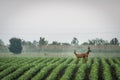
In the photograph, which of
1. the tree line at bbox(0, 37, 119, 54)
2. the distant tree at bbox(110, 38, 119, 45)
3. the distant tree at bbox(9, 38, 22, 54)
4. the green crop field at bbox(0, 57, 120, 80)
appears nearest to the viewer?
the green crop field at bbox(0, 57, 120, 80)

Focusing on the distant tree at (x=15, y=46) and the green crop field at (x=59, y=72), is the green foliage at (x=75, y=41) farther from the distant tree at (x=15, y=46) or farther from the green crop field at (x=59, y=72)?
the distant tree at (x=15, y=46)

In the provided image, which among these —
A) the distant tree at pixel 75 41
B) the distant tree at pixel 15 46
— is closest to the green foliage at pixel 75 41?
the distant tree at pixel 75 41

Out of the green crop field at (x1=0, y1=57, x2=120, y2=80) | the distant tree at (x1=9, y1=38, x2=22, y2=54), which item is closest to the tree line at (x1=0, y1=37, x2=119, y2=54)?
the distant tree at (x1=9, y1=38, x2=22, y2=54)

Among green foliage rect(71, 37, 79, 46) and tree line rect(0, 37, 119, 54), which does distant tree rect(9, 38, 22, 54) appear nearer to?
tree line rect(0, 37, 119, 54)

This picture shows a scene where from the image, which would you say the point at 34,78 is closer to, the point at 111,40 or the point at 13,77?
the point at 13,77

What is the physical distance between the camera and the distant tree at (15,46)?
15945 mm

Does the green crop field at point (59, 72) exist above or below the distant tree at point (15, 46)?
below

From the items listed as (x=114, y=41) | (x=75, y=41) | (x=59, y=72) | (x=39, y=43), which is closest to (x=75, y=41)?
(x=75, y=41)

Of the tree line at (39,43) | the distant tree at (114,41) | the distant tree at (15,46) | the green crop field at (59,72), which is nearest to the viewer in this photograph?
the green crop field at (59,72)

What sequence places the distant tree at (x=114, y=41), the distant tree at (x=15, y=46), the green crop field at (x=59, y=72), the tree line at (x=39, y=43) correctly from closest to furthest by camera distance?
the green crop field at (x=59, y=72) < the distant tree at (x=114, y=41) < the tree line at (x=39, y=43) < the distant tree at (x=15, y=46)

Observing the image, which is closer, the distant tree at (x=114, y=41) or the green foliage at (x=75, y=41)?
the distant tree at (x=114, y=41)

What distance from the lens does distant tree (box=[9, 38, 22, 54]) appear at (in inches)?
628

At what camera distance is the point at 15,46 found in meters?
16.3

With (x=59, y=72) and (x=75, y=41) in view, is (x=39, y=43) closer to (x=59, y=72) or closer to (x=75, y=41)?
(x=75, y=41)
